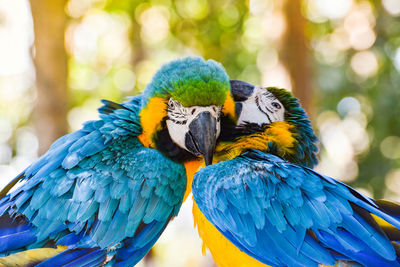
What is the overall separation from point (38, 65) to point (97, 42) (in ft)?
17.1

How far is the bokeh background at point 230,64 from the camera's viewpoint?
677cm

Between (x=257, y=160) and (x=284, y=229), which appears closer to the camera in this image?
(x=284, y=229)

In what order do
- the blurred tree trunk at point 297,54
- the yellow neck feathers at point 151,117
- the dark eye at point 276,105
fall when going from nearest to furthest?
the yellow neck feathers at point 151,117 → the dark eye at point 276,105 → the blurred tree trunk at point 297,54

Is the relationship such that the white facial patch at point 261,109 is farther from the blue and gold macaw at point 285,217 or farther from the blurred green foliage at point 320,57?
the blurred green foliage at point 320,57

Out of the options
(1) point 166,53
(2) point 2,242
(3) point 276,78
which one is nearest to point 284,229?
(2) point 2,242

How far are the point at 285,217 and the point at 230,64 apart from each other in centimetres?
556

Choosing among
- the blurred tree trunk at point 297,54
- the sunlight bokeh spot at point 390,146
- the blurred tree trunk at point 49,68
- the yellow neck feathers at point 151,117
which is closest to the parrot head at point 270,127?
the yellow neck feathers at point 151,117

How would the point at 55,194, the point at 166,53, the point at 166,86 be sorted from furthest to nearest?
the point at 166,53 → the point at 166,86 → the point at 55,194

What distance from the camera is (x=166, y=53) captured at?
839 cm

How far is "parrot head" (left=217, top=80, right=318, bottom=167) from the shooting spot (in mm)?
2096

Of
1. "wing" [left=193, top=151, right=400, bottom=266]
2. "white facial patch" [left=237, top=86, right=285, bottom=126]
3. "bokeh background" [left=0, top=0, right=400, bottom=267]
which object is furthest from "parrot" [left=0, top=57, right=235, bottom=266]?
"bokeh background" [left=0, top=0, right=400, bottom=267]

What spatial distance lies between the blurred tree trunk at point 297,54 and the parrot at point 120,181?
2.19 m

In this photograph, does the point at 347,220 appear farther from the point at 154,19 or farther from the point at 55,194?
the point at 154,19

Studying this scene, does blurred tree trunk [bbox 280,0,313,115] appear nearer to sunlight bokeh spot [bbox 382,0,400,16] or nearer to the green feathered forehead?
the green feathered forehead
